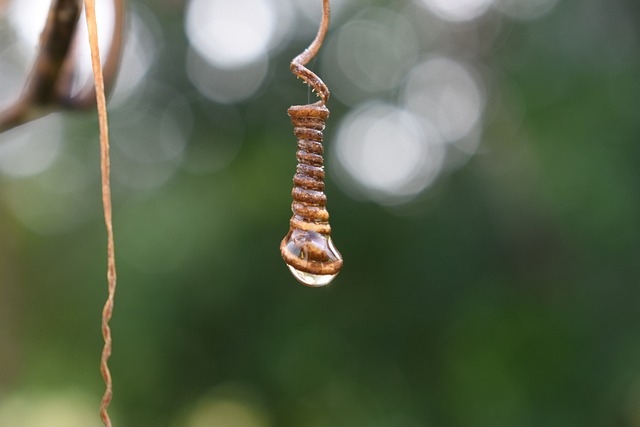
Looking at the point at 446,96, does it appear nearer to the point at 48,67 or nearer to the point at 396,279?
the point at 396,279

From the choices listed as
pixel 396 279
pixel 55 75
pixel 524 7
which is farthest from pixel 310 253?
pixel 396 279

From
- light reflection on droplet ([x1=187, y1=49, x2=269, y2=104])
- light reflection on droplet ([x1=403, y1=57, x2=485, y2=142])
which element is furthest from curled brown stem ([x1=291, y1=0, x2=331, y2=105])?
light reflection on droplet ([x1=187, y1=49, x2=269, y2=104])

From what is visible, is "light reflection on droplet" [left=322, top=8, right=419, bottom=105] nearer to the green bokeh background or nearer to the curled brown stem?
the green bokeh background

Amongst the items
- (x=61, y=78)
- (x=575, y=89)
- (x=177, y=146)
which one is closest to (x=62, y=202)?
(x=177, y=146)

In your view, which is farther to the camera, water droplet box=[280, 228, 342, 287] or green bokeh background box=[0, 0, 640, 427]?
green bokeh background box=[0, 0, 640, 427]

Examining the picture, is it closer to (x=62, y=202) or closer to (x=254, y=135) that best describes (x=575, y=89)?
(x=254, y=135)

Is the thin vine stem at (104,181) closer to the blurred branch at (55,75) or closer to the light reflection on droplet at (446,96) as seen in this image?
the blurred branch at (55,75)

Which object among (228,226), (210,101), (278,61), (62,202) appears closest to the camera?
(228,226)
